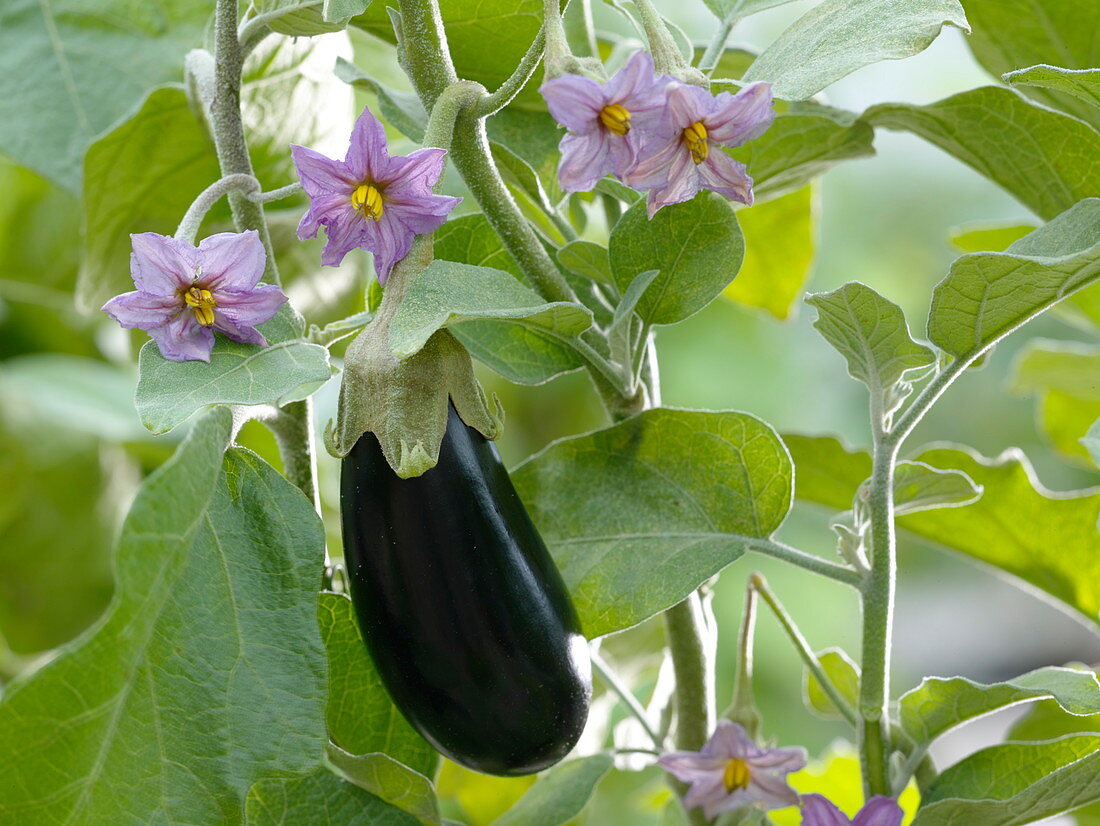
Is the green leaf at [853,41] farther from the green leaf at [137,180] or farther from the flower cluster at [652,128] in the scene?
the green leaf at [137,180]

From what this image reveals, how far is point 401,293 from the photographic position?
0.26 m

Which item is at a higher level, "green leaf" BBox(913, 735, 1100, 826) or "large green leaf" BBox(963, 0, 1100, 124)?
"large green leaf" BBox(963, 0, 1100, 124)

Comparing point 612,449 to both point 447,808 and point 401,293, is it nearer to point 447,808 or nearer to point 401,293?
point 401,293

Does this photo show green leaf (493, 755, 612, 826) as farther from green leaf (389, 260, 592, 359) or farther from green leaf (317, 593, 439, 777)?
green leaf (389, 260, 592, 359)

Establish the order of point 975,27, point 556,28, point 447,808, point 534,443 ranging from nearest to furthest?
point 556,28 < point 975,27 < point 447,808 < point 534,443

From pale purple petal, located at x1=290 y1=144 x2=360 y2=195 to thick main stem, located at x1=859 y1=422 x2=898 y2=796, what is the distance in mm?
144

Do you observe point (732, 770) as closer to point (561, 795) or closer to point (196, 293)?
point (561, 795)

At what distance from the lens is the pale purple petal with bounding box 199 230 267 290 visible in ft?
0.91

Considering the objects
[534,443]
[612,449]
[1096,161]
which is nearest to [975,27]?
[1096,161]

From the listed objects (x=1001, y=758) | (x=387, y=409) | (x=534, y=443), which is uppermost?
(x=387, y=409)

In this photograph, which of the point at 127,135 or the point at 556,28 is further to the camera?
the point at 127,135

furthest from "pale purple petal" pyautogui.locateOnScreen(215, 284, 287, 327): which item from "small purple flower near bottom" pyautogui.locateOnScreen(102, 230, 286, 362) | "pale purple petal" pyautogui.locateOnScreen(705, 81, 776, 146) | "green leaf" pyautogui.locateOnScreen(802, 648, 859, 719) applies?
"green leaf" pyautogui.locateOnScreen(802, 648, 859, 719)

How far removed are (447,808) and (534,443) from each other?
1.56 feet

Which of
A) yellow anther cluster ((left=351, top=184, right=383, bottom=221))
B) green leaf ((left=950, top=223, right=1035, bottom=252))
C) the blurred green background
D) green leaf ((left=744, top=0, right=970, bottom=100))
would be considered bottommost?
the blurred green background
